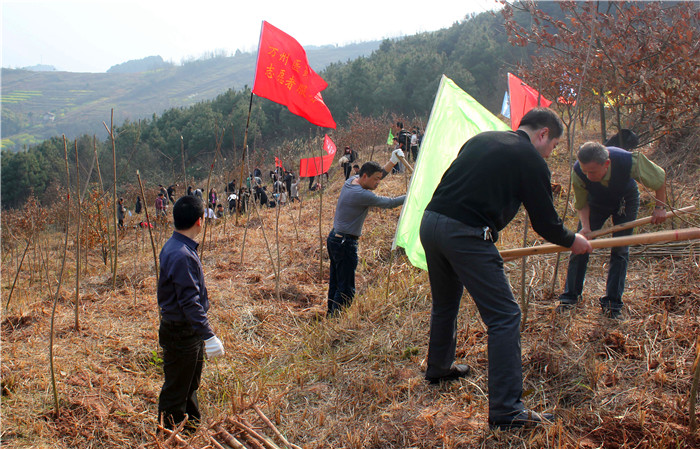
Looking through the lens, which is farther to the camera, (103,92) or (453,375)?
(103,92)

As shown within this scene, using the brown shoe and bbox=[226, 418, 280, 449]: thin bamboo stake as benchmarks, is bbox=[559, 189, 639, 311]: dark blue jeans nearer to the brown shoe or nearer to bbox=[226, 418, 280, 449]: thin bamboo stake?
the brown shoe

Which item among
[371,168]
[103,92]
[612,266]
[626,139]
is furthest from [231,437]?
[103,92]

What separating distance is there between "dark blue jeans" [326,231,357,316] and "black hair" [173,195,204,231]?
1720mm

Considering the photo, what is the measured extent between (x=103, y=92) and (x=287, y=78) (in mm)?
151251

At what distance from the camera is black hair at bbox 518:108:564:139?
2.33m

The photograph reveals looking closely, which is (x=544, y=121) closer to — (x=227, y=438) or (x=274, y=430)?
(x=274, y=430)

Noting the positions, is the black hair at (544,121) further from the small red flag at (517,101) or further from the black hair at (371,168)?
the small red flag at (517,101)

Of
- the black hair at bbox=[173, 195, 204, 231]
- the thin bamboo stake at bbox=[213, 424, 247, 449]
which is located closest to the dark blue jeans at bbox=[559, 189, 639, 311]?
the thin bamboo stake at bbox=[213, 424, 247, 449]

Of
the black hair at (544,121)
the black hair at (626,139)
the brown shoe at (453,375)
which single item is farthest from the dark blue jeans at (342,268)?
the black hair at (626,139)

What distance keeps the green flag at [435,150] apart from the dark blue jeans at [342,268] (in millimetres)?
965

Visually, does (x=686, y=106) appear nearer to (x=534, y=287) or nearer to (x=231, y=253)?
(x=534, y=287)

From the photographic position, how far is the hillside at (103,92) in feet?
299

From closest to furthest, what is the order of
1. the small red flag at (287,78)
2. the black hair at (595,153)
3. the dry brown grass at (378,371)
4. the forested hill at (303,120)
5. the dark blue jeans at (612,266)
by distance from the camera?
the dry brown grass at (378,371) < the black hair at (595,153) < the dark blue jeans at (612,266) < the small red flag at (287,78) < the forested hill at (303,120)

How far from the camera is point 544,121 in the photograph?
2.34 m
